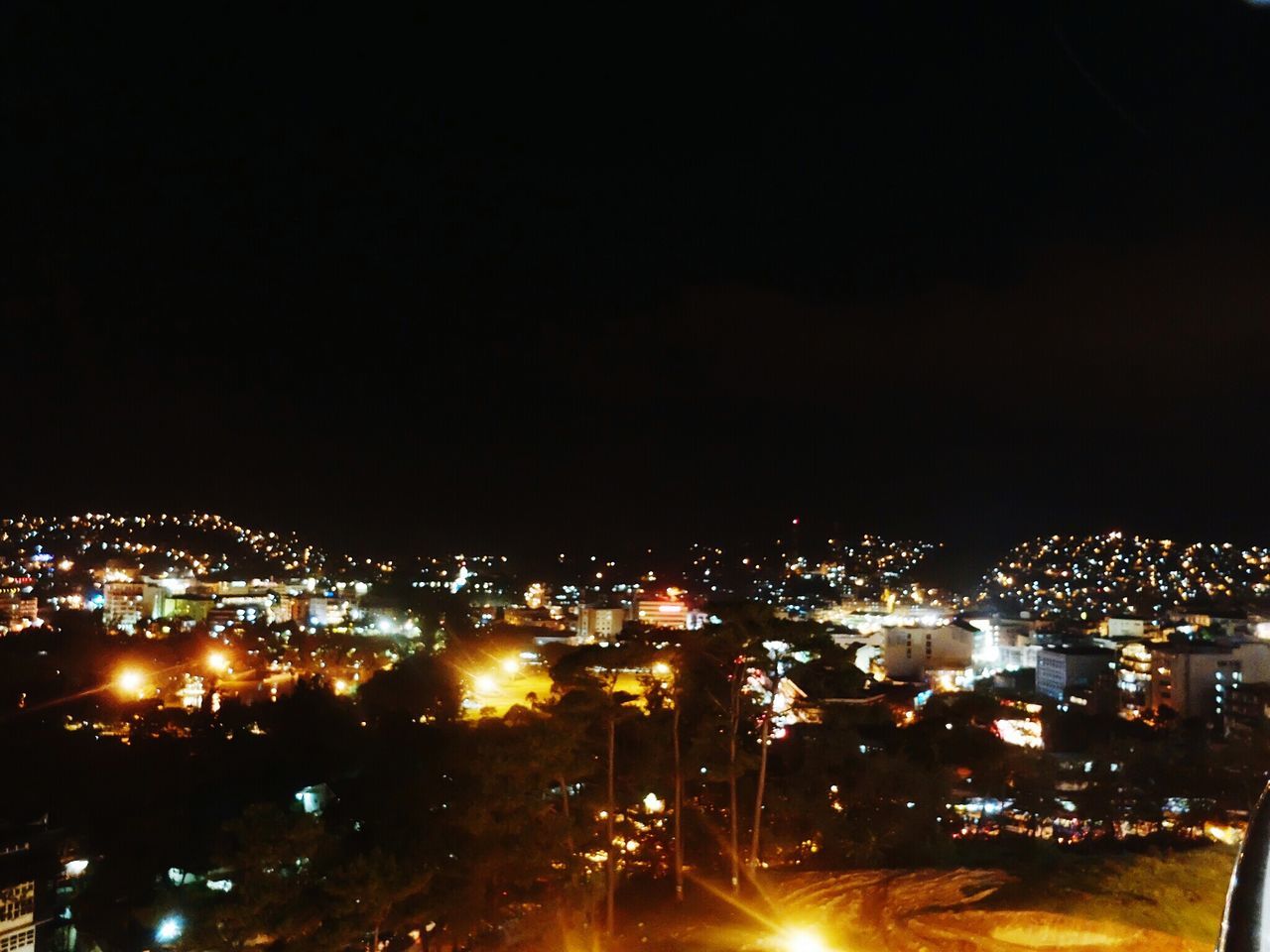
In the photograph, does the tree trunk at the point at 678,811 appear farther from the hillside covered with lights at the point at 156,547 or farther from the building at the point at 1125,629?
the hillside covered with lights at the point at 156,547

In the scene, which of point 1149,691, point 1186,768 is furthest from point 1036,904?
point 1149,691

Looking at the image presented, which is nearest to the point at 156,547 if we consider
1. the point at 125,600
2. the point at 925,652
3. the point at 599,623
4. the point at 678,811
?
the point at 125,600

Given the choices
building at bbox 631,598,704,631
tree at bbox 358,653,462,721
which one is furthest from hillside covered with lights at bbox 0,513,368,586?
tree at bbox 358,653,462,721

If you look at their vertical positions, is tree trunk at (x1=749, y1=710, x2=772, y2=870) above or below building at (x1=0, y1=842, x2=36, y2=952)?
above

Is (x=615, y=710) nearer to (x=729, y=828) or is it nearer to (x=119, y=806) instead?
(x=729, y=828)

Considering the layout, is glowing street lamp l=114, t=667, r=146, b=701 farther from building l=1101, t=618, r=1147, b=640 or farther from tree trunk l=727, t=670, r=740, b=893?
building l=1101, t=618, r=1147, b=640

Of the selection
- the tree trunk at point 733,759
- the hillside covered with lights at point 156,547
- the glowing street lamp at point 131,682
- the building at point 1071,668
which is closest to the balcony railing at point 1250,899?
the tree trunk at point 733,759
